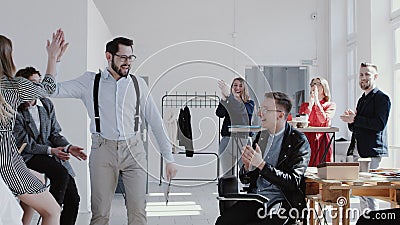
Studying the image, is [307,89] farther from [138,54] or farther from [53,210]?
[53,210]

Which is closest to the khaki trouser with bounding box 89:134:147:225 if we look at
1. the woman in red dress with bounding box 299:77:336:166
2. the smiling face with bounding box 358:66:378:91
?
the smiling face with bounding box 358:66:378:91

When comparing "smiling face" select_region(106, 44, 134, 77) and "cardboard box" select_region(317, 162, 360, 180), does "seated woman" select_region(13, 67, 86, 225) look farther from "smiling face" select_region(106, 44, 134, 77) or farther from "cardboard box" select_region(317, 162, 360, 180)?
"cardboard box" select_region(317, 162, 360, 180)

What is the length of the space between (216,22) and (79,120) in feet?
15.6

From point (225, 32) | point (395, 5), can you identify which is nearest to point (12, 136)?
point (395, 5)

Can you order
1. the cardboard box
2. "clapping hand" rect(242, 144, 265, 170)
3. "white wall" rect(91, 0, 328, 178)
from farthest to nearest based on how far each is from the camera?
1. "white wall" rect(91, 0, 328, 178)
2. the cardboard box
3. "clapping hand" rect(242, 144, 265, 170)

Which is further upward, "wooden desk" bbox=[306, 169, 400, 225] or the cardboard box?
the cardboard box

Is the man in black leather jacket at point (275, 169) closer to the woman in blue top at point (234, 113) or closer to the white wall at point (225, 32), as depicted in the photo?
the woman in blue top at point (234, 113)

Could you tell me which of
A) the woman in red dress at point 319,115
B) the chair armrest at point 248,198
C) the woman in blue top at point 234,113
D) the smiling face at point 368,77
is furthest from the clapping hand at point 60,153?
the woman in red dress at point 319,115

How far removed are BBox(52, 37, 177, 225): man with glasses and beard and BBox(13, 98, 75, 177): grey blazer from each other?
0.75m

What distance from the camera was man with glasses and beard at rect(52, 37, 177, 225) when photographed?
151 inches

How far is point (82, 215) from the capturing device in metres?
6.65

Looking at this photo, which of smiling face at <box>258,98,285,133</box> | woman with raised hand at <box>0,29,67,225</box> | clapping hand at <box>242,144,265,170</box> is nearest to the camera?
woman with raised hand at <box>0,29,67,225</box>

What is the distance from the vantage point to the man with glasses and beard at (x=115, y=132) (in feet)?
12.6

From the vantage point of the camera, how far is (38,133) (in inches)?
179
